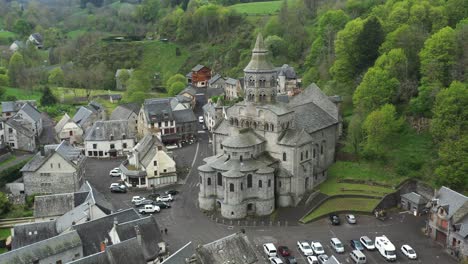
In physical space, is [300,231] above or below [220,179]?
below

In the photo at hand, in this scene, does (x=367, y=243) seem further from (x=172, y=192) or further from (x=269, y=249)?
(x=172, y=192)

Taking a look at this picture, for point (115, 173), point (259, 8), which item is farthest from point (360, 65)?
point (259, 8)

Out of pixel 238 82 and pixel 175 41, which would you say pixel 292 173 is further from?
pixel 175 41

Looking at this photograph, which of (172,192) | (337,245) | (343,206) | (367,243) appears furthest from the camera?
(172,192)

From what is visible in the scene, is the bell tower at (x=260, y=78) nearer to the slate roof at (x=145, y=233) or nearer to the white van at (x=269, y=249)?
the white van at (x=269, y=249)

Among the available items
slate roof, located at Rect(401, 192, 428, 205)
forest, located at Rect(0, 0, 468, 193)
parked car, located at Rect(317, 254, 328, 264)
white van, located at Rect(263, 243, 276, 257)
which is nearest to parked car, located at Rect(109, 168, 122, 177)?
white van, located at Rect(263, 243, 276, 257)

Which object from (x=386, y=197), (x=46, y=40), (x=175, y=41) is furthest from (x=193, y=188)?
(x=46, y=40)
